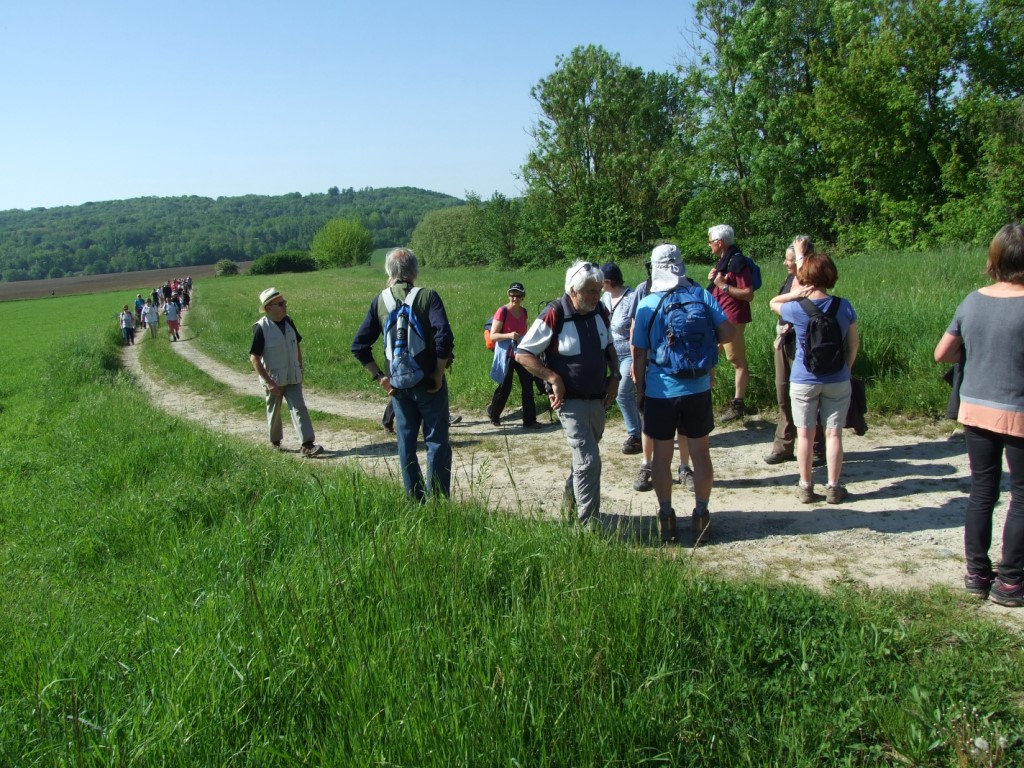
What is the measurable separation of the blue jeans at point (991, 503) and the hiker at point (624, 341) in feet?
11.3

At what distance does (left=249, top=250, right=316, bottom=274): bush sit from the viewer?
10500 centimetres

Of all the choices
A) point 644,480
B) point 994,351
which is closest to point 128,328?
point 644,480

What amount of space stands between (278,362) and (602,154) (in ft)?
148

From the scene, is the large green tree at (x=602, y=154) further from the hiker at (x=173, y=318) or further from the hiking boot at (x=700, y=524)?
the hiking boot at (x=700, y=524)

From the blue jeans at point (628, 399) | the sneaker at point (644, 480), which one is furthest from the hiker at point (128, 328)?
the sneaker at point (644, 480)

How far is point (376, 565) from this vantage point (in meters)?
3.71

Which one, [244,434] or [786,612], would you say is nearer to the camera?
[786,612]

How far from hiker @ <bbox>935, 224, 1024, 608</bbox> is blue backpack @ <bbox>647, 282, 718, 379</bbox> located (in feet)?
→ 4.88

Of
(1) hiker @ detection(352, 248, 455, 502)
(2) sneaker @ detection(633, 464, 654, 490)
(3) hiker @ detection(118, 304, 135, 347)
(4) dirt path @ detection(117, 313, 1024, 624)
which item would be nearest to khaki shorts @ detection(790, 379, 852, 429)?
(4) dirt path @ detection(117, 313, 1024, 624)

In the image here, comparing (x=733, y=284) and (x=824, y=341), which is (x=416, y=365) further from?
(x=733, y=284)

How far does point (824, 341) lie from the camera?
215 inches

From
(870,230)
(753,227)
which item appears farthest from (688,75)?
(870,230)

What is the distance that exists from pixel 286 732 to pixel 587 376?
120 inches

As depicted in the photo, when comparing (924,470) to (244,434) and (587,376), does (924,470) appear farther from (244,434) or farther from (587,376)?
(244,434)
